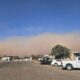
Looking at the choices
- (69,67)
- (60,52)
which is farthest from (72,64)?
(60,52)

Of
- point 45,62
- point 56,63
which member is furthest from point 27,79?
point 45,62

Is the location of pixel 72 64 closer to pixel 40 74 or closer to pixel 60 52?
pixel 40 74

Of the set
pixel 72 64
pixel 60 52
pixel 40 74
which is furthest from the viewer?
pixel 60 52

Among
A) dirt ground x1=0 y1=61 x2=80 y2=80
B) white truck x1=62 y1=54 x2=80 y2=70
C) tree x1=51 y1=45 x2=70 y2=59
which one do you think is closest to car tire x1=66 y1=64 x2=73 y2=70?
white truck x1=62 y1=54 x2=80 y2=70

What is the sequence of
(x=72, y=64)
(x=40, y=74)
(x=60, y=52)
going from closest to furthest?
(x=40, y=74) → (x=72, y=64) → (x=60, y=52)

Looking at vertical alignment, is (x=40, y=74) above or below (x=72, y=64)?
below

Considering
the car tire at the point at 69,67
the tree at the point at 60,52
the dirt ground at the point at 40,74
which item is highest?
Answer: the tree at the point at 60,52

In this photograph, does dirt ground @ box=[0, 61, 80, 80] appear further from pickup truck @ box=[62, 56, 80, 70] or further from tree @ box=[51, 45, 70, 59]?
tree @ box=[51, 45, 70, 59]

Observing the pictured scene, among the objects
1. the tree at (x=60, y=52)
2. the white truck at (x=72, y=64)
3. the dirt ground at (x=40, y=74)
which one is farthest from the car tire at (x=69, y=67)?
the tree at (x=60, y=52)

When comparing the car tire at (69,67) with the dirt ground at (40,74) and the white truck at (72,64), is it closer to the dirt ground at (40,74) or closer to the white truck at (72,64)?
the white truck at (72,64)

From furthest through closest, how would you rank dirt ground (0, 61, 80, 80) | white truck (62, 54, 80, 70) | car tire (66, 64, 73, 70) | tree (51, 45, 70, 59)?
tree (51, 45, 70, 59) → car tire (66, 64, 73, 70) → white truck (62, 54, 80, 70) → dirt ground (0, 61, 80, 80)

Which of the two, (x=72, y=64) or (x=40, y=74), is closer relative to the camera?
(x=40, y=74)

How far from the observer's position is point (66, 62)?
137 ft

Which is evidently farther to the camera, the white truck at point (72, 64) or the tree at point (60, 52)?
the tree at point (60, 52)
